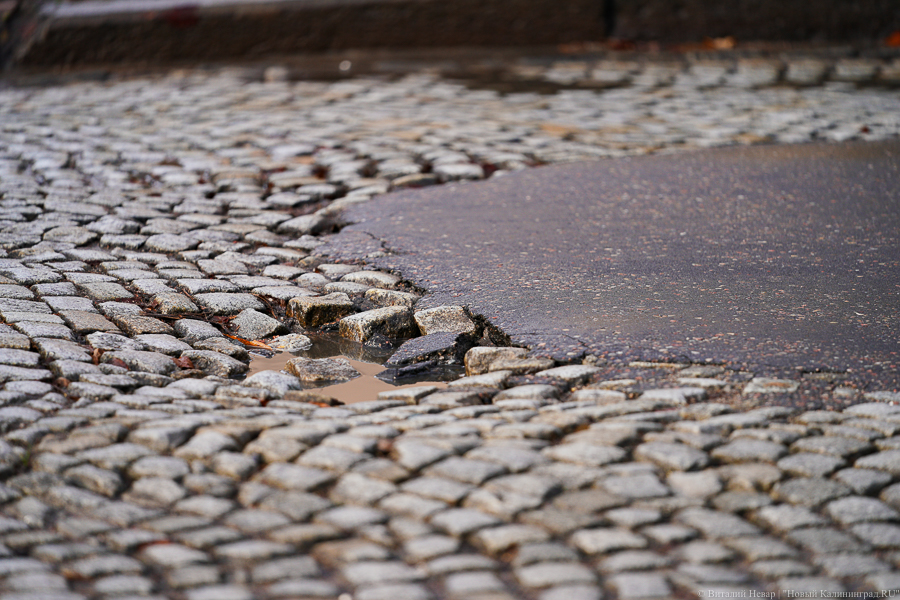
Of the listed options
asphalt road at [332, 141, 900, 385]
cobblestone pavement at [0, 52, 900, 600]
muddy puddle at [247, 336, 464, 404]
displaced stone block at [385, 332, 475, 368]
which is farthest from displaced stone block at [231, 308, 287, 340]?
asphalt road at [332, 141, 900, 385]

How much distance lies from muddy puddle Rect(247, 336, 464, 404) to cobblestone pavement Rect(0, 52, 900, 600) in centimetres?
6

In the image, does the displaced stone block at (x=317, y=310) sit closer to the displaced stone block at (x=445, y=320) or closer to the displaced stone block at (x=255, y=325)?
the displaced stone block at (x=255, y=325)

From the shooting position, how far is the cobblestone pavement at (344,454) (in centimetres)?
177

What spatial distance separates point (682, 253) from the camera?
3.75 metres

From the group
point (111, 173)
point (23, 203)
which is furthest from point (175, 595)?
point (111, 173)

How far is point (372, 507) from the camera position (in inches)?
78.1

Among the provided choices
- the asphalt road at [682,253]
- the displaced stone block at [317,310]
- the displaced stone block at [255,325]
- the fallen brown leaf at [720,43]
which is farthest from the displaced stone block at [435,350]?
the fallen brown leaf at [720,43]

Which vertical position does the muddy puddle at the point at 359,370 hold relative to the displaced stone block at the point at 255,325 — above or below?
below

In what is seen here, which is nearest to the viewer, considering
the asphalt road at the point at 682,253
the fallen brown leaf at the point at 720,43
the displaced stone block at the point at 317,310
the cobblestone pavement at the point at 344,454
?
the cobblestone pavement at the point at 344,454

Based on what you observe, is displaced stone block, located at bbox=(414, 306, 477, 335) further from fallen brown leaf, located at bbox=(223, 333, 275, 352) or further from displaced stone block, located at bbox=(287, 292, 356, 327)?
fallen brown leaf, located at bbox=(223, 333, 275, 352)

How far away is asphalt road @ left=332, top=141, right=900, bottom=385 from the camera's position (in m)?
2.89

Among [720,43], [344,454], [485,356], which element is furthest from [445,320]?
[720,43]

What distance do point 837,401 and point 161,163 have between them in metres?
4.11

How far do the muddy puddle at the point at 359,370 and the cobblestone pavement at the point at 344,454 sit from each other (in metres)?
0.06
